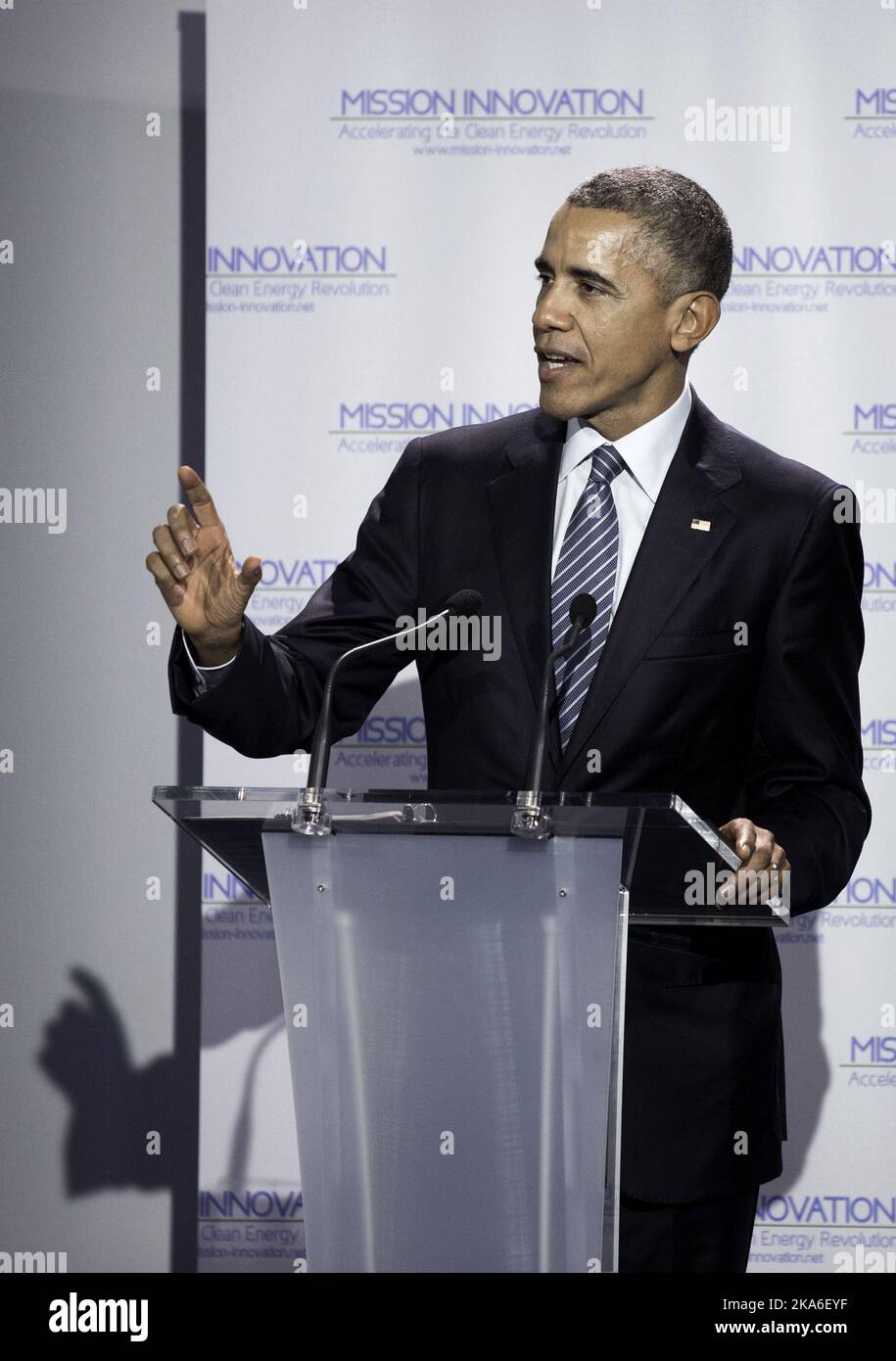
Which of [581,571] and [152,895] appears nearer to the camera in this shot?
[581,571]

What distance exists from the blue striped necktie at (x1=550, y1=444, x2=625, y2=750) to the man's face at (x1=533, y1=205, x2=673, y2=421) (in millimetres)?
170

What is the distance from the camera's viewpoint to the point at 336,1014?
179cm

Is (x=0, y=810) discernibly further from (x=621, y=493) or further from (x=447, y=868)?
(x=447, y=868)

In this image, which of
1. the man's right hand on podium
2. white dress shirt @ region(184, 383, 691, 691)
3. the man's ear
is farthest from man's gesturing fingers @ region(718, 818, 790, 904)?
the man's ear

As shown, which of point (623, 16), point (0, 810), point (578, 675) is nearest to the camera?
point (578, 675)

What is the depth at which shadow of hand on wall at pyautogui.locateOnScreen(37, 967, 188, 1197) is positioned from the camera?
423cm

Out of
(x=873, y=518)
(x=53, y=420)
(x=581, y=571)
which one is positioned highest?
(x=53, y=420)

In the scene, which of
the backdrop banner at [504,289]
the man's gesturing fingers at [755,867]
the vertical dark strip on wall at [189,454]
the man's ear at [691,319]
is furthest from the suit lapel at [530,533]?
the vertical dark strip on wall at [189,454]

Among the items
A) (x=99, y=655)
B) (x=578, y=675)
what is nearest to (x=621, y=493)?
(x=578, y=675)

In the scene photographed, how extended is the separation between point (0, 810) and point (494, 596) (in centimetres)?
224

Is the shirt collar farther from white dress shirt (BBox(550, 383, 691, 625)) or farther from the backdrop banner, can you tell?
the backdrop banner

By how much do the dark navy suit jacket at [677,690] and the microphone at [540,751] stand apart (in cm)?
32

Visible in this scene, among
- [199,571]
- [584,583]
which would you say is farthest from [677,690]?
[199,571]

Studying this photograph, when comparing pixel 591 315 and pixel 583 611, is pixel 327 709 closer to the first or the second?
pixel 583 611
